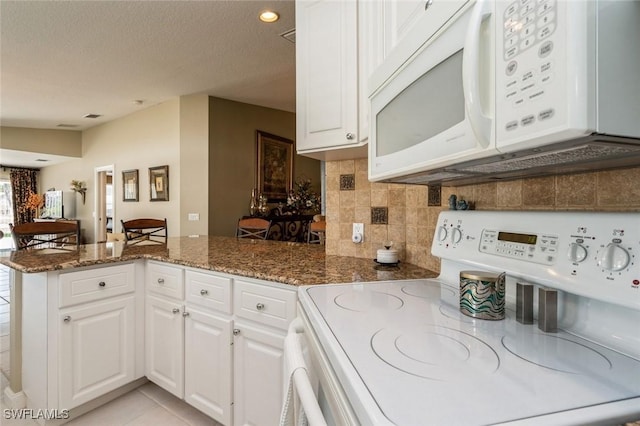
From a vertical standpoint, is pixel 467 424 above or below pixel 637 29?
below

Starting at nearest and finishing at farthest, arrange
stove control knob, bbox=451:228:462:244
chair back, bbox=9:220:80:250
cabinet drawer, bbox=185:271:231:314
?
stove control knob, bbox=451:228:462:244 < cabinet drawer, bbox=185:271:231:314 < chair back, bbox=9:220:80:250

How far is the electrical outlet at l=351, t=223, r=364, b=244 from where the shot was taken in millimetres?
1892

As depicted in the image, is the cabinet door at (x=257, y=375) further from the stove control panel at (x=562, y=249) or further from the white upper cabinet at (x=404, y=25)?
the white upper cabinet at (x=404, y=25)

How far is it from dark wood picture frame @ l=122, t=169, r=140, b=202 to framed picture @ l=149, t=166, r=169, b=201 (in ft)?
1.44

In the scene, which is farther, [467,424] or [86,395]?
[86,395]

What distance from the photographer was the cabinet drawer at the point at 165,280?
71.1 inches

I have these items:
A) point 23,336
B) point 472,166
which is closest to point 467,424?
point 472,166

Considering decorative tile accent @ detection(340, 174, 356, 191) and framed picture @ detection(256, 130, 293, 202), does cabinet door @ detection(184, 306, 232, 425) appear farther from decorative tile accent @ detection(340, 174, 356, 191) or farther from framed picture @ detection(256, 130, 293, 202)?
framed picture @ detection(256, 130, 293, 202)

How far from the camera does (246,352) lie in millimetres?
1530

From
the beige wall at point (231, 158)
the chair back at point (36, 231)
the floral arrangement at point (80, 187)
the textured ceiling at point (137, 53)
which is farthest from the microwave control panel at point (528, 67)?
the floral arrangement at point (80, 187)

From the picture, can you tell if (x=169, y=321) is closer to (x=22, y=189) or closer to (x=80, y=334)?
(x=80, y=334)

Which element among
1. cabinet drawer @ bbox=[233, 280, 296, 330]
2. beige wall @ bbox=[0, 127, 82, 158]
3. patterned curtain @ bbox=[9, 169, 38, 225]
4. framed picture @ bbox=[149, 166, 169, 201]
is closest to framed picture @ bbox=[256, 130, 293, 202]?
framed picture @ bbox=[149, 166, 169, 201]

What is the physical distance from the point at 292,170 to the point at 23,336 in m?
4.32

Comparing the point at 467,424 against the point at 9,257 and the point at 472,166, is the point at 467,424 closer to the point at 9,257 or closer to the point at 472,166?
the point at 472,166
